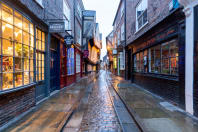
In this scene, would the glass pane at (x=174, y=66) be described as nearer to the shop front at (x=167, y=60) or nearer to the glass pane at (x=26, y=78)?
the shop front at (x=167, y=60)

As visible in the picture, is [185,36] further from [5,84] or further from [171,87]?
[5,84]

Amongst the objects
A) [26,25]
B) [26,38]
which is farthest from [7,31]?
[26,25]

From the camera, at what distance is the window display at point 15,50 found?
147 inches

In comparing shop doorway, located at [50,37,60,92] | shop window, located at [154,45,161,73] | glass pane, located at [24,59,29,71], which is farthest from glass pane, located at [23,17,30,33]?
shop window, located at [154,45,161,73]

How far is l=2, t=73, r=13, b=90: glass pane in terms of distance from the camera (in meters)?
3.74

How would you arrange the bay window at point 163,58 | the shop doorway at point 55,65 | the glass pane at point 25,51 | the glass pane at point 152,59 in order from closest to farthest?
the glass pane at point 25,51 → the bay window at point 163,58 → the glass pane at point 152,59 → the shop doorway at point 55,65

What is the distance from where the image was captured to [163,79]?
20.9ft

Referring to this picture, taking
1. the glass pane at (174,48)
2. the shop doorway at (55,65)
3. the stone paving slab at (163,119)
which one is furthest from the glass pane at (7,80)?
the glass pane at (174,48)

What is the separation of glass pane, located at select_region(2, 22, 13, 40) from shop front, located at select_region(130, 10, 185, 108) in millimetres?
6693

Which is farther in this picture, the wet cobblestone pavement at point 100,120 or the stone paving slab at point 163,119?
the wet cobblestone pavement at point 100,120

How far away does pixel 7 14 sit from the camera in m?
3.87

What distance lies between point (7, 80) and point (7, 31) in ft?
5.42

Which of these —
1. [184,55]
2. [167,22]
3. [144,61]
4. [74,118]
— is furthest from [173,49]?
[74,118]

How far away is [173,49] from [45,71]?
23.2 ft
